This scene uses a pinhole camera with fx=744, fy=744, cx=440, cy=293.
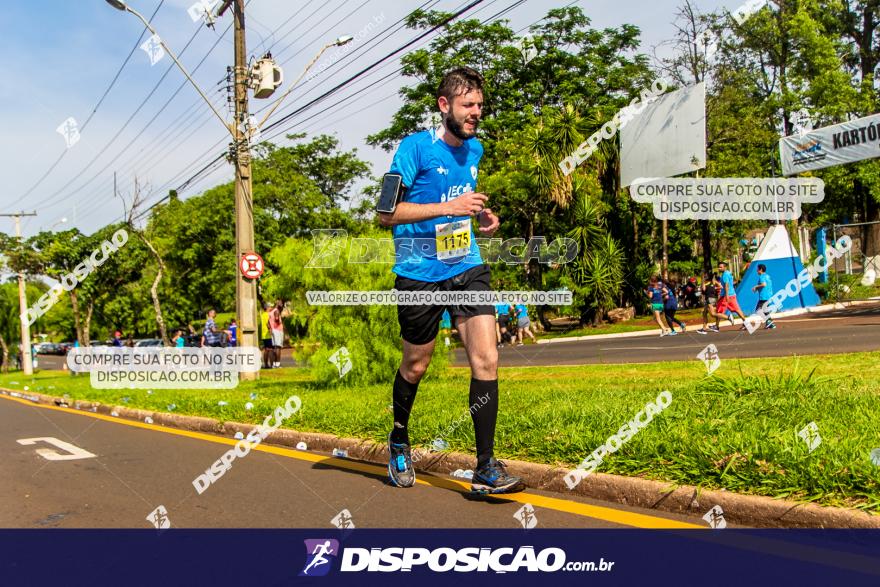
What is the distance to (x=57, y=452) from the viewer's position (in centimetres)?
714

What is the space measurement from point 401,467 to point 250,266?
11021mm

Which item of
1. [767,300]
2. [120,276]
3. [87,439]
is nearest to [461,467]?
[87,439]

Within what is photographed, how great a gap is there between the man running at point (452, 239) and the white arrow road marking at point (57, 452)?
409cm

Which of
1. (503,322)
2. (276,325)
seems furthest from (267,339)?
(503,322)

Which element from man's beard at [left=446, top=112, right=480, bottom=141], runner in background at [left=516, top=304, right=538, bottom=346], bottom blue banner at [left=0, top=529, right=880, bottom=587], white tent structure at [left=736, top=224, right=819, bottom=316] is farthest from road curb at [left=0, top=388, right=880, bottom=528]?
white tent structure at [left=736, top=224, right=819, bottom=316]

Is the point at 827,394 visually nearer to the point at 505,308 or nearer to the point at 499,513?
the point at 499,513

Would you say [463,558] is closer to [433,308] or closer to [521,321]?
[433,308]

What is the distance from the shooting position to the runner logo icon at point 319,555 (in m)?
3.05

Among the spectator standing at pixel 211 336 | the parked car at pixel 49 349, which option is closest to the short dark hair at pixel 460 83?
the spectator standing at pixel 211 336

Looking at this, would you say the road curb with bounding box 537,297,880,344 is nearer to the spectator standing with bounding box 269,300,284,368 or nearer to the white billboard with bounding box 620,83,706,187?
the white billboard with bounding box 620,83,706,187

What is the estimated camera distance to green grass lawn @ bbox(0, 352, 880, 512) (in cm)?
351

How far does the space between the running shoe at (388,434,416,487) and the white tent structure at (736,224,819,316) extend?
19.4 meters

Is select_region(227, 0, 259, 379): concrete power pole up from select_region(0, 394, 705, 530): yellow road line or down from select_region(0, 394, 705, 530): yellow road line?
up

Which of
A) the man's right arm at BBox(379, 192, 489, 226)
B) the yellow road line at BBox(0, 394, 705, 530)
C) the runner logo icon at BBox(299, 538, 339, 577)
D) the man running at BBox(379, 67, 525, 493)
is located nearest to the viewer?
the runner logo icon at BBox(299, 538, 339, 577)
